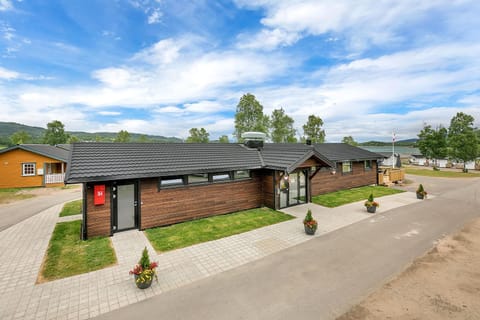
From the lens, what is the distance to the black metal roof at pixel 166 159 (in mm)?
7898

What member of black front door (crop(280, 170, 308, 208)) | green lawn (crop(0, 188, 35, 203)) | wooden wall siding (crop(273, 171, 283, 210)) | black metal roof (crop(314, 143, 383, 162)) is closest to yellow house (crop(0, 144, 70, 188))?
green lawn (crop(0, 188, 35, 203))

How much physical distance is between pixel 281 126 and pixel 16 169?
3245 cm

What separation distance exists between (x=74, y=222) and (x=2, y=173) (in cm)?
1551

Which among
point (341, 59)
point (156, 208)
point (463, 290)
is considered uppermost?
point (341, 59)

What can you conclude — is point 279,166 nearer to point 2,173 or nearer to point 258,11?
point 258,11

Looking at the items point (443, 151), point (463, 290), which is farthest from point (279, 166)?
point (443, 151)

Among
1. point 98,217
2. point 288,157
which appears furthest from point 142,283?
point 288,157

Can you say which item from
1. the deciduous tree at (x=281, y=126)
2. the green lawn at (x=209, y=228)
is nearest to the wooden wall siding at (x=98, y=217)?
the green lawn at (x=209, y=228)

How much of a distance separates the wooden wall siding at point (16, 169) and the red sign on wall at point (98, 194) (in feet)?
56.7

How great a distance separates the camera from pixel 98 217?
25.7 ft

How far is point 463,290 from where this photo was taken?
16.2 feet

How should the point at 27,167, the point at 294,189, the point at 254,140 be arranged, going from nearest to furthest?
the point at 294,189 → the point at 254,140 → the point at 27,167

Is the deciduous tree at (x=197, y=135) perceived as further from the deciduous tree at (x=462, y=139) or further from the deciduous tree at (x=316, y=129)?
the deciduous tree at (x=462, y=139)

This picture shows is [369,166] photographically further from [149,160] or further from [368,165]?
[149,160]
